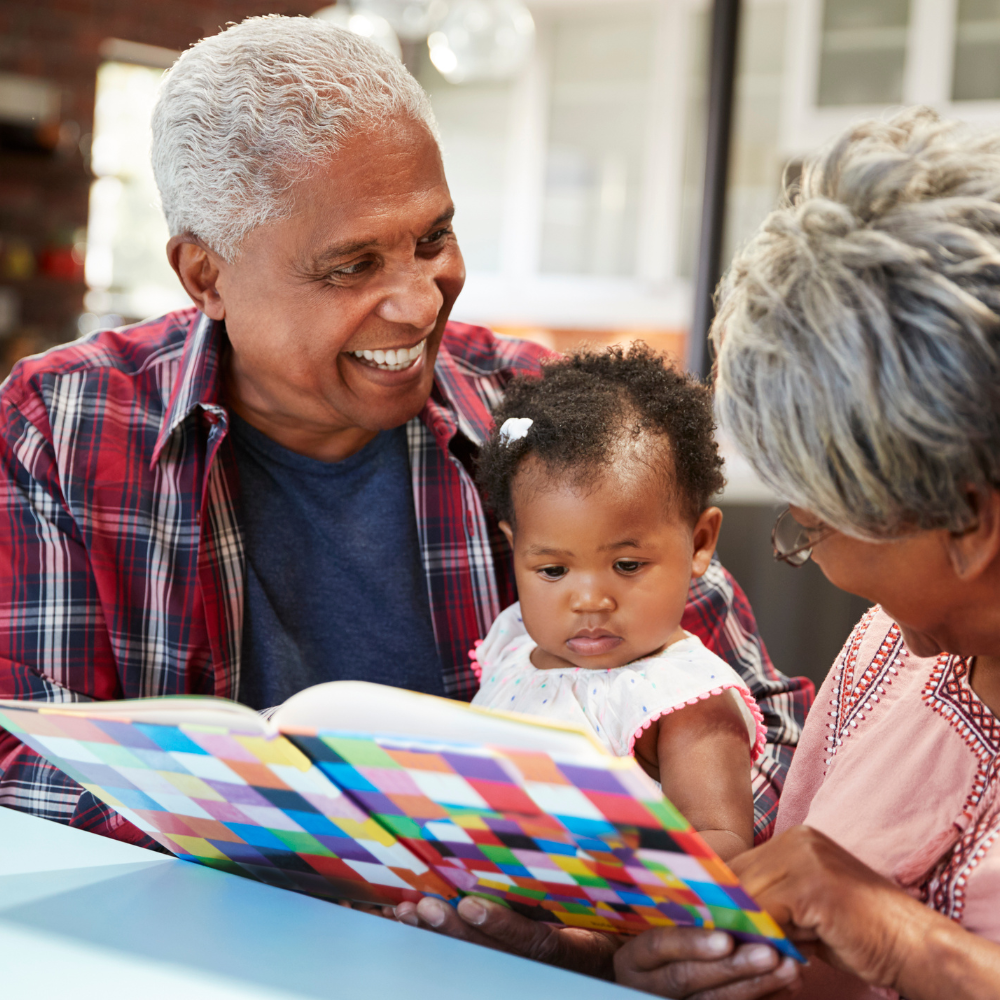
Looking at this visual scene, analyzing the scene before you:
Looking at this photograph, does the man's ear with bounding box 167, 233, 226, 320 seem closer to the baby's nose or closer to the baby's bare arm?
the baby's nose

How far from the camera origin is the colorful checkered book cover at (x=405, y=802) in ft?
2.22

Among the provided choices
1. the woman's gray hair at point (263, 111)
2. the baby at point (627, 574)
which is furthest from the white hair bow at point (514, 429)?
the woman's gray hair at point (263, 111)

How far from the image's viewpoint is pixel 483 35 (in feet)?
13.3

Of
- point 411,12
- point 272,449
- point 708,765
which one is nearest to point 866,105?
point 411,12

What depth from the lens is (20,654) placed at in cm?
141

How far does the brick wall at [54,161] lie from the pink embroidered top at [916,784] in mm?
5031

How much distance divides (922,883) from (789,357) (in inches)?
17.8

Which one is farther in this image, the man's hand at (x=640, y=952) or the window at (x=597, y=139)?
the window at (x=597, y=139)

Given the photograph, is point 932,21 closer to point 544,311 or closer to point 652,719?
point 544,311

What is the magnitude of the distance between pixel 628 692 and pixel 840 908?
468mm

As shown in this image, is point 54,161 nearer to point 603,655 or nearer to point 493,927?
point 603,655

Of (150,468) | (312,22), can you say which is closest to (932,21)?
(312,22)

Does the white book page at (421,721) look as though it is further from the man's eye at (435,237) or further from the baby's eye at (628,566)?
the man's eye at (435,237)

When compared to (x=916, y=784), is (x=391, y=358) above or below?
above
